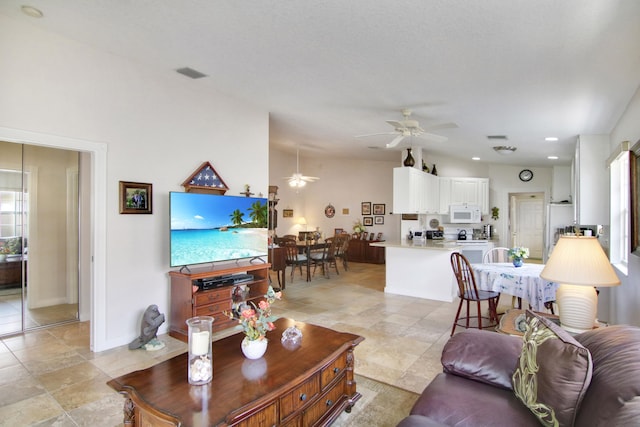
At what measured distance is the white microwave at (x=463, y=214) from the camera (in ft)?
25.3

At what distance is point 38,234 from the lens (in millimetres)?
4559

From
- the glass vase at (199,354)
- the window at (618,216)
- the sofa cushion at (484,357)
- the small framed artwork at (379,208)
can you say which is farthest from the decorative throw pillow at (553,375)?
the small framed artwork at (379,208)

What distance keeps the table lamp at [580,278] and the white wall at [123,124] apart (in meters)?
3.63

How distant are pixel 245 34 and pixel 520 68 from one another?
7.33 feet

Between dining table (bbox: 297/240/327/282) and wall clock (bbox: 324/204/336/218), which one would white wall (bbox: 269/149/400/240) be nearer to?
wall clock (bbox: 324/204/336/218)

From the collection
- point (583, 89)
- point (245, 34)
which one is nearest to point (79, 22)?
point (245, 34)

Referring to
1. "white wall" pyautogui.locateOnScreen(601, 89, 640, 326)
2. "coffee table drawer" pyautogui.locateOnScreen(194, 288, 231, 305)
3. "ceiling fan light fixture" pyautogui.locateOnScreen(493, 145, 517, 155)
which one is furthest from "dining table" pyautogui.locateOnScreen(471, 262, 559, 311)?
"coffee table drawer" pyautogui.locateOnScreen(194, 288, 231, 305)

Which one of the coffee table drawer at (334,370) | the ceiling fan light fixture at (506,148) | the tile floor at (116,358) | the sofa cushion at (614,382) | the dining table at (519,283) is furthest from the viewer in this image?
the ceiling fan light fixture at (506,148)

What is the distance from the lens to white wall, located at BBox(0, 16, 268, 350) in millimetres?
2941

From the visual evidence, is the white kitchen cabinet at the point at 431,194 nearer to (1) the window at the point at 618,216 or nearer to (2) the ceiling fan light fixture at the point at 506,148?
(2) the ceiling fan light fixture at the point at 506,148

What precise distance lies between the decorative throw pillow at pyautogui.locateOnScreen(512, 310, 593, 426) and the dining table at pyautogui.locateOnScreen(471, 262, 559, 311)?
7.03ft

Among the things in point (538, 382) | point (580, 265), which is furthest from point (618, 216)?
point (538, 382)

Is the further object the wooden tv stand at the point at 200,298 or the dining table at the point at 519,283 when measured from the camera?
the wooden tv stand at the point at 200,298

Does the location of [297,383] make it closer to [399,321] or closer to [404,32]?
[404,32]
